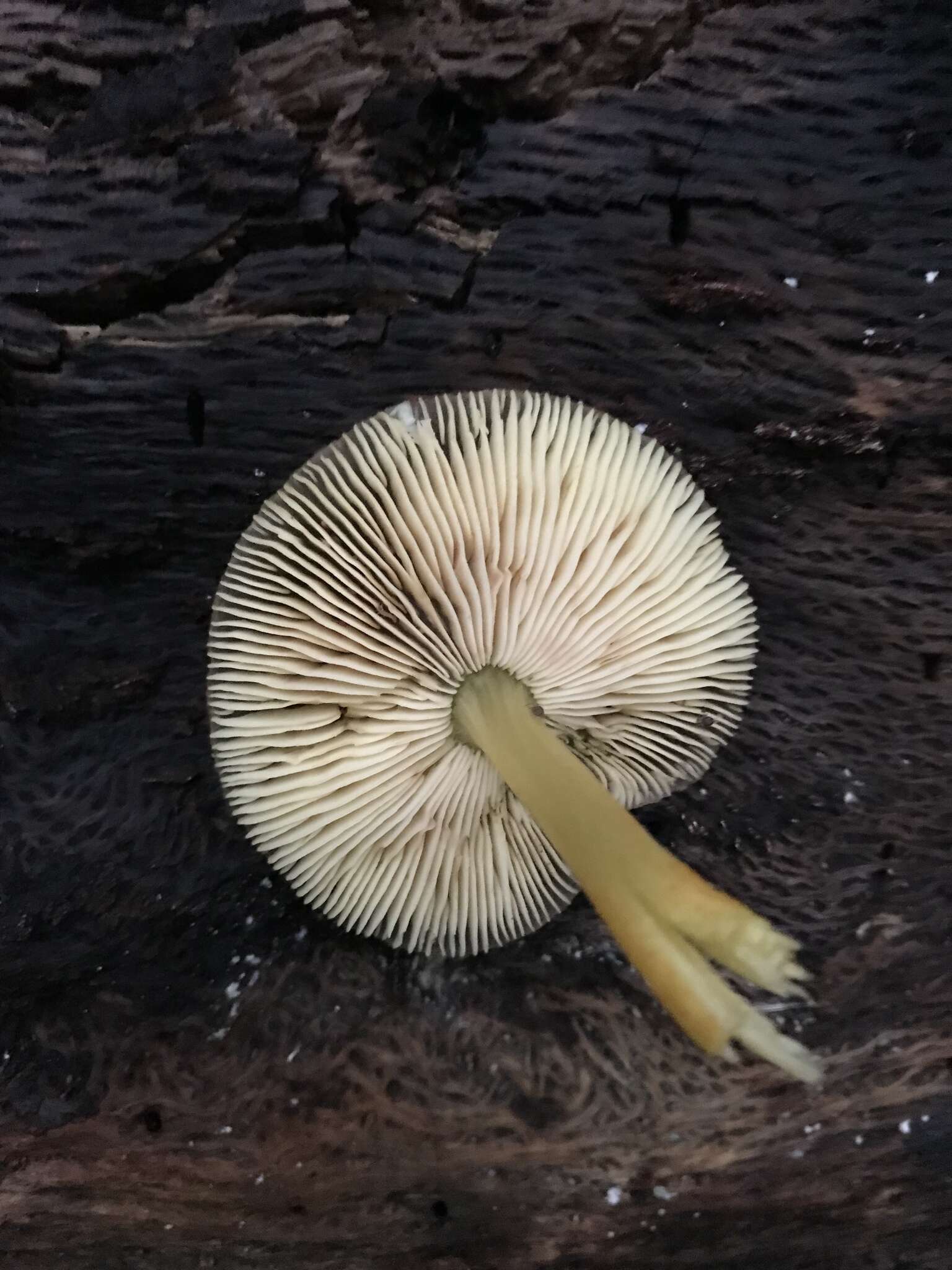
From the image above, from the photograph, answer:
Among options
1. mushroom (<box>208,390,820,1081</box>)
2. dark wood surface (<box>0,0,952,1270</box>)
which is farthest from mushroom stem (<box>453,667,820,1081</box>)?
dark wood surface (<box>0,0,952,1270</box>)

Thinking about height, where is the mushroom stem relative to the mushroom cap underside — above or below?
below

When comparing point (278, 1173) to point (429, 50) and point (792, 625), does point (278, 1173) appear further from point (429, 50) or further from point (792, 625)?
point (429, 50)

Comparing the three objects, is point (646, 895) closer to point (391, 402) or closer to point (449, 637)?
point (449, 637)

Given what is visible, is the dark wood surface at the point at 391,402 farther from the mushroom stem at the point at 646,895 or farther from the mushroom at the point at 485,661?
the mushroom stem at the point at 646,895

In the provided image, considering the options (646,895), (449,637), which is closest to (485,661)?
(449,637)

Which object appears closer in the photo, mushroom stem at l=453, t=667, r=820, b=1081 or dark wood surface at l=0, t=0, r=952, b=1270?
mushroom stem at l=453, t=667, r=820, b=1081

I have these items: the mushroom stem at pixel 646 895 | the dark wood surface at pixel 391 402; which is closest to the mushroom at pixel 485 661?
the mushroom stem at pixel 646 895

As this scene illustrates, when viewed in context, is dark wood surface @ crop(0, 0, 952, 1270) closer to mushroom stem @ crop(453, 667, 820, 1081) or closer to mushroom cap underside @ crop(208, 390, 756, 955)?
mushroom cap underside @ crop(208, 390, 756, 955)
